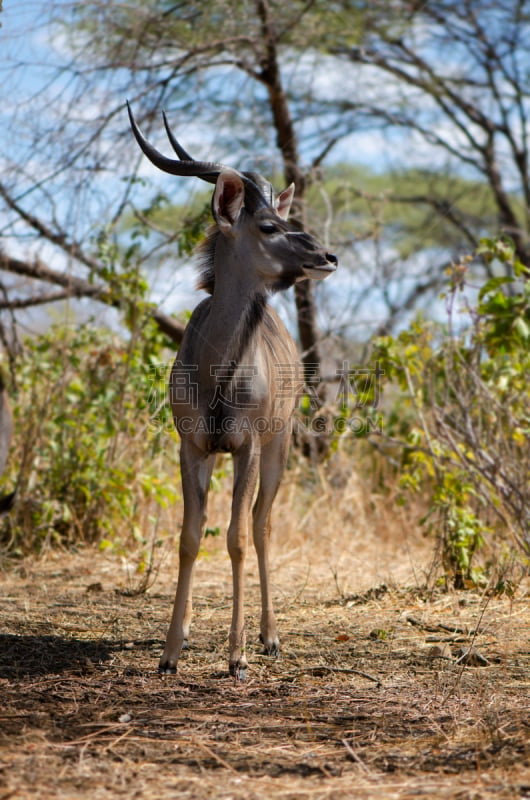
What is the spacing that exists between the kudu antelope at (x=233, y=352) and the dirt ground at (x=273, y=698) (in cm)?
41

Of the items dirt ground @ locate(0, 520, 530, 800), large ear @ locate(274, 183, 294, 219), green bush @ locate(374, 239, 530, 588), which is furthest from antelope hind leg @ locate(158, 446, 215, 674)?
green bush @ locate(374, 239, 530, 588)

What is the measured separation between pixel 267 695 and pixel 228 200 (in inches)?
96.1

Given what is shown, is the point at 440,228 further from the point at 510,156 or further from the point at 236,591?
the point at 236,591

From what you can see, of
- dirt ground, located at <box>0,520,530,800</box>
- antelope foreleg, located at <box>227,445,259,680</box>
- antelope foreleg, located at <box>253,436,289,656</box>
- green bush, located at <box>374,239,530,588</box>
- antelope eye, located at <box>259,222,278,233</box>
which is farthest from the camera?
green bush, located at <box>374,239,530,588</box>

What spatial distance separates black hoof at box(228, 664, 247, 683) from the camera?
13.5 feet

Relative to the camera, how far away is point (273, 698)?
3816mm

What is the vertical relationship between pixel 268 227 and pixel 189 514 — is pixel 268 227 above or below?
above

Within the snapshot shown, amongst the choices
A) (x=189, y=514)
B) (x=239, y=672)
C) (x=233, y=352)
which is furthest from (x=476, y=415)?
(x=239, y=672)

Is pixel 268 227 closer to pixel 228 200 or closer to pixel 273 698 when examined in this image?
pixel 228 200

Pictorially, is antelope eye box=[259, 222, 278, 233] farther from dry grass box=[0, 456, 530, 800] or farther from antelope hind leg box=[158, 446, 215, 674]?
dry grass box=[0, 456, 530, 800]

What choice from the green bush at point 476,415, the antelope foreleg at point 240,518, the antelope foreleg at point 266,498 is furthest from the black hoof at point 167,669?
the green bush at point 476,415

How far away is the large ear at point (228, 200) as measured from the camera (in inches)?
181

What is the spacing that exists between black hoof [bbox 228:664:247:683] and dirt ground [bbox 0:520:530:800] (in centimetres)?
5

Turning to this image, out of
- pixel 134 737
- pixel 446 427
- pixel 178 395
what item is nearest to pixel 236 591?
pixel 178 395
